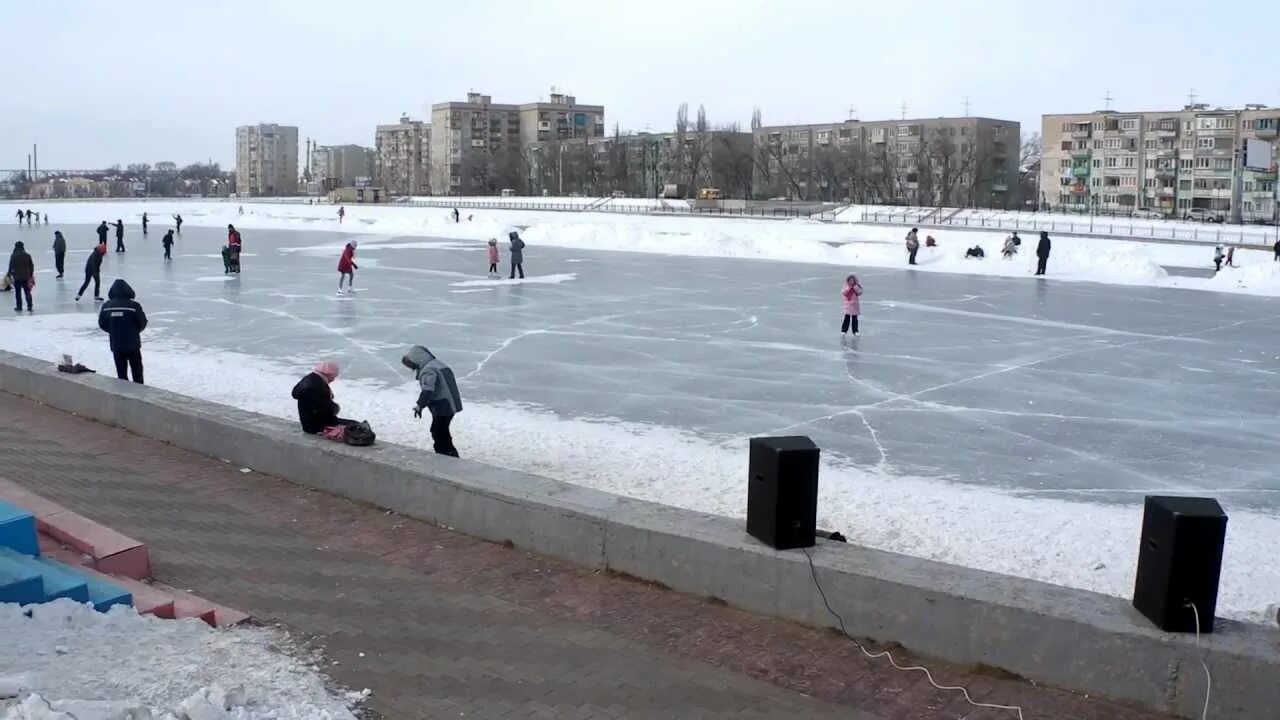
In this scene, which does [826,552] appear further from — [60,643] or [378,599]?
[60,643]

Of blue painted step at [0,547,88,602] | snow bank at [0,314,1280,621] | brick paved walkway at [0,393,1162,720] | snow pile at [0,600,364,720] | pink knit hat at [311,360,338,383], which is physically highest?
pink knit hat at [311,360,338,383]

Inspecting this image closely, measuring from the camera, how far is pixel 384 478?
7.72 meters

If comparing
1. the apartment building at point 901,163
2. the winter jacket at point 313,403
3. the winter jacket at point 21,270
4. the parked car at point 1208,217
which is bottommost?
the winter jacket at point 313,403

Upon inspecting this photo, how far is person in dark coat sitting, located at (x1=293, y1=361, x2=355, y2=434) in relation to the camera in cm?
848

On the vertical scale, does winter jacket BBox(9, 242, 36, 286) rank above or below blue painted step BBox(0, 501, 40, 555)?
above

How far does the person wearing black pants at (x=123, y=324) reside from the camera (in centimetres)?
1284

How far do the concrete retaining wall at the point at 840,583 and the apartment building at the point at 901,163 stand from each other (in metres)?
93.9

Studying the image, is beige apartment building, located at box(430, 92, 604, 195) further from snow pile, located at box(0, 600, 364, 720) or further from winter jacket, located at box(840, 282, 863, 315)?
snow pile, located at box(0, 600, 364, 720)

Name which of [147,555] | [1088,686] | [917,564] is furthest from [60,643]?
[1088,686]

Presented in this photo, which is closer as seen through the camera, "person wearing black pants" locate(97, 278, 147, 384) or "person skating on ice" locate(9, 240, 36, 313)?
"person wearing black pants" locate(97, 278, 147, 384)

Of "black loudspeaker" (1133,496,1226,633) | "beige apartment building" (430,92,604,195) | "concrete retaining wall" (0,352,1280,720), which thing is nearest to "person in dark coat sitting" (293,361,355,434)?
"concrete retaining wall" (0,352,1280,720)

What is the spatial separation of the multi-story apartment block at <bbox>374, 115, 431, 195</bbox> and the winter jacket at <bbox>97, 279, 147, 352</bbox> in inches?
6136

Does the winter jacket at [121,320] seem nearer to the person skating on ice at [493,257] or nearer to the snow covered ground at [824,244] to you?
the person skating on ice at [493,257]

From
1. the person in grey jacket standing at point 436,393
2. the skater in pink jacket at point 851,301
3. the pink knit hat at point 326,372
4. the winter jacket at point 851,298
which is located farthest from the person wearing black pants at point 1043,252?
the pink knit hat at point 326,372
